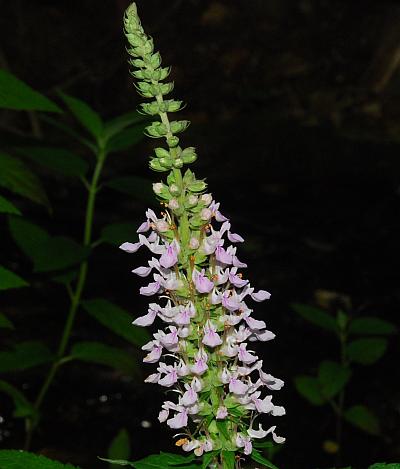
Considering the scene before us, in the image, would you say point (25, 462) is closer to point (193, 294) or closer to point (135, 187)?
point (193, 294)

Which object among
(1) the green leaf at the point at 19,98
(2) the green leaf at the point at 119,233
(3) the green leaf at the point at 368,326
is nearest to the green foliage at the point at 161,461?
(1) the green leaf at the point at 19,98

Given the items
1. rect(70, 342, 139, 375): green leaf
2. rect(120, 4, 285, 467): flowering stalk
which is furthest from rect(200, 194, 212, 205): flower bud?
rect(70, 342, 139, 375): green leaf

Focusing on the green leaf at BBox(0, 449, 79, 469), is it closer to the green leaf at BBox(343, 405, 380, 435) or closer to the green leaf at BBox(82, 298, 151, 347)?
the green leaf at BBox(82, 298, 151, 347)

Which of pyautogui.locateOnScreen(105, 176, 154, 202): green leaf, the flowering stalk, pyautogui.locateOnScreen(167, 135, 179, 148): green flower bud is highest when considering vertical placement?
pyautogui.locateOnScreen(105, 176, 154, 202): green leaf

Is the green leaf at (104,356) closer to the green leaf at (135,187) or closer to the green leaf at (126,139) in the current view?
the green leaf at (135,187)

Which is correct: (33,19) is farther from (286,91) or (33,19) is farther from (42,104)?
(42,104)

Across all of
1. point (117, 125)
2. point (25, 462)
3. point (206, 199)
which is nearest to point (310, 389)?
point (117, 125)
